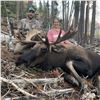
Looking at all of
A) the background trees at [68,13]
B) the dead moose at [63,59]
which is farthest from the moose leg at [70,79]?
the background trees at [68,13]

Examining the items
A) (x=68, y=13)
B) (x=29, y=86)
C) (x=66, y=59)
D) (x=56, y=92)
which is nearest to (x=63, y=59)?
(x=66, y=59)

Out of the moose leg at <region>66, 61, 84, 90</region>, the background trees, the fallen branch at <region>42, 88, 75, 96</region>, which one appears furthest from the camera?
the background trees

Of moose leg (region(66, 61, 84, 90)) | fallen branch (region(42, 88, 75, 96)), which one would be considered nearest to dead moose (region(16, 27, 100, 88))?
moose leg (region(66, 61, 84, 90))

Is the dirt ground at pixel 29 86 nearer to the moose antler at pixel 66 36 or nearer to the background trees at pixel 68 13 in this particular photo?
the moose antler at pixel 66 36

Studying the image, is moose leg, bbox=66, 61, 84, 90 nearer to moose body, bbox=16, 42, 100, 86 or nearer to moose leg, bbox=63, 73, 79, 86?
moose body, bbox=16, 42, 100, 86

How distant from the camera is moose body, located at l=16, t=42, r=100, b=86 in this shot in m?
8.01

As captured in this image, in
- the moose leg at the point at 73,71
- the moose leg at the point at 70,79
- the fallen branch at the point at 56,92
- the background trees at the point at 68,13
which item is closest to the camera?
the fallen branch at the point at 56,92

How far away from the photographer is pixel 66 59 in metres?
8.23

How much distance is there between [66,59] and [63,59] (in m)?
0.07

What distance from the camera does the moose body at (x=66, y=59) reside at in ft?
26.3

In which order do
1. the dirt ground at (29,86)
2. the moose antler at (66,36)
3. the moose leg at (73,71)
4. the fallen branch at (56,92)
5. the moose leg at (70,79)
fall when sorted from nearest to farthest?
1. the dirt ground at (29,86)
2. the fallen branch at (56,92)
3. the moose leg at (73,71)
4. the moose leg at (70,79)
5. the moose antler at (66,36)

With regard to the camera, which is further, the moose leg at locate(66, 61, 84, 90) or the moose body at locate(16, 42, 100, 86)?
the moose body at locate(16, 42, 100, 86)

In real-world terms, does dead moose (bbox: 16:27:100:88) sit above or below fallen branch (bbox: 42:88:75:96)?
above

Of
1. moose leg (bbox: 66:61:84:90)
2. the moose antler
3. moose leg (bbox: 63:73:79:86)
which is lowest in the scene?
moose leg (bbox: 63:73:79:86)
